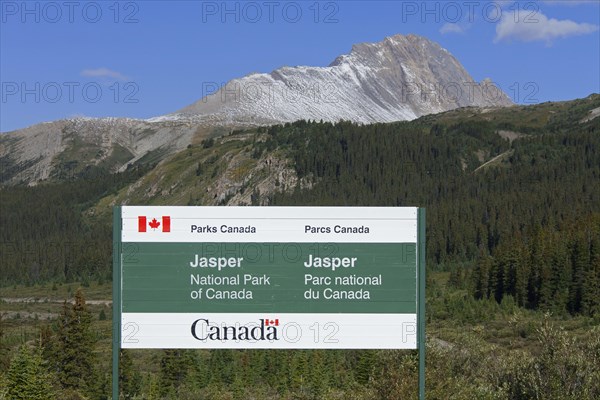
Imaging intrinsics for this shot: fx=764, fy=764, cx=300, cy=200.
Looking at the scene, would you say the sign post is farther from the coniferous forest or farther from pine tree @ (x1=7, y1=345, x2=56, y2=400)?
pine tree @ (x1=7, y1=345, x2=56, y2=400)

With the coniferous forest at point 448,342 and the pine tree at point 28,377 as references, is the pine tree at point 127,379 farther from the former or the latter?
the pine tree at point 28,377

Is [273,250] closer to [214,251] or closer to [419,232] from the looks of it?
[214,251]

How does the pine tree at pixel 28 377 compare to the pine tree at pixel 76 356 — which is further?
the pine tree at pixel 76 356

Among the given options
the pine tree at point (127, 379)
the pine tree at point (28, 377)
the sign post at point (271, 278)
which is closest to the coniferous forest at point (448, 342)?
the pine tree at point (28, 377)

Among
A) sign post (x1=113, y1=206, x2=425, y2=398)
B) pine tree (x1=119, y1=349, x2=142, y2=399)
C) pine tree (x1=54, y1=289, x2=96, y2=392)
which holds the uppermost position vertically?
sign post (x1=113, y1=206, x2=425, y2=398)

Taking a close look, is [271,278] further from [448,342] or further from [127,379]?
[448,342]

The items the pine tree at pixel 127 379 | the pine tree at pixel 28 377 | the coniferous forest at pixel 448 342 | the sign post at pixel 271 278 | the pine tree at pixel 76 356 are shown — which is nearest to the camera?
the sign post at pixel 271 278

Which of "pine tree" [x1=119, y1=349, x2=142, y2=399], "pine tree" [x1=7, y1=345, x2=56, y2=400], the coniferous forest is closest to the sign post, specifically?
the coniferous forest

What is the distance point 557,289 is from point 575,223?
29.3m

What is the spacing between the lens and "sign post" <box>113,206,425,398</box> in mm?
17391

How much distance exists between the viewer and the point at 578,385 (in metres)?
19.9

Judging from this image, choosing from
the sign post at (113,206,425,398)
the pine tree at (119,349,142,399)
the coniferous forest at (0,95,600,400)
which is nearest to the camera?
the sign post at (113,206,425,398)

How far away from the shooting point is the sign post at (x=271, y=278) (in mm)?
17391

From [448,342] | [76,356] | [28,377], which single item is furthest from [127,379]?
[448,342]
